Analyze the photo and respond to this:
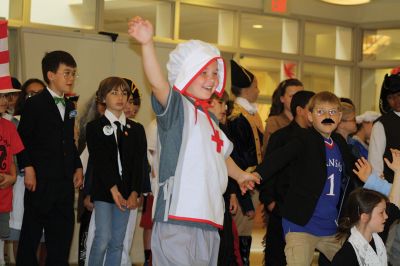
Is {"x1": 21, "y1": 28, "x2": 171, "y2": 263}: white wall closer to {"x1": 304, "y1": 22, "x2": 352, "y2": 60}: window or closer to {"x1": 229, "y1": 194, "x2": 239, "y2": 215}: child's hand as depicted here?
{"x1": 229, "y1": 194, "x2": 239, "y2": 215}: child's hand

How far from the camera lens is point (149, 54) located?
322 centimetres

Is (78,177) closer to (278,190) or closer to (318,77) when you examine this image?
(278,190)

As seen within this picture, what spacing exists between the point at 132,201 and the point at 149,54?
7.73 ft

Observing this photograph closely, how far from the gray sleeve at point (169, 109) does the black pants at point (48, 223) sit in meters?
1.85

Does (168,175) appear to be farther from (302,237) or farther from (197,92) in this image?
(302,237)

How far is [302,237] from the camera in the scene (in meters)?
4.57

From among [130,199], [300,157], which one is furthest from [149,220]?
[300,157]

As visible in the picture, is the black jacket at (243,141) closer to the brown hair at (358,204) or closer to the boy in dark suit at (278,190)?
the boy in dark suit at (278,190)

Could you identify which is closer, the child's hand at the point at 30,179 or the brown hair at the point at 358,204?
the brown hair at the point at 358,204

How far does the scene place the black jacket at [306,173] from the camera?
459 cm

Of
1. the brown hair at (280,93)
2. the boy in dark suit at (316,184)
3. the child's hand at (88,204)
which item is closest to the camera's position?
the boy in dark suit at (316,184)

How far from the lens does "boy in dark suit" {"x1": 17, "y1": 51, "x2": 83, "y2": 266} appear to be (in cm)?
500

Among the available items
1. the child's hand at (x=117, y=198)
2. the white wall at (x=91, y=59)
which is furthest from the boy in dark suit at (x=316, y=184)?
the white wall at (x=91, y=59)

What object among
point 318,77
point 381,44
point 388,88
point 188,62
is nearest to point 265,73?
point 318,77
